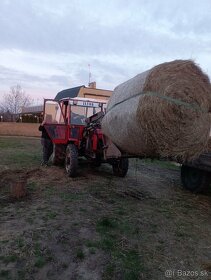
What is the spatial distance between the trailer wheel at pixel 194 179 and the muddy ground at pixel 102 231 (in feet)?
0.60

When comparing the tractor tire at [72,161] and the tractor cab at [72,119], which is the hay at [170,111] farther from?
the tractor cab at [72,119]

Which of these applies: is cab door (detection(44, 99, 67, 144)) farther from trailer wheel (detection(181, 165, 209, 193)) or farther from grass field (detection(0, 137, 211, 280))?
trailer wheel (detection(181, 165, 209, 193))

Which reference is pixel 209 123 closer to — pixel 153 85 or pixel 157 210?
pixel 153 85

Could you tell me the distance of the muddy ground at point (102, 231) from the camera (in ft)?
14.1

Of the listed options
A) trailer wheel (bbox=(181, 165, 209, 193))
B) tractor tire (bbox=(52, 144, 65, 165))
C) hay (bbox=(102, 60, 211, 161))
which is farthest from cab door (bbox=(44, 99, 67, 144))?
hay (bbox=(102, 60, 211, 161))

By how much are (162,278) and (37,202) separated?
132 inches

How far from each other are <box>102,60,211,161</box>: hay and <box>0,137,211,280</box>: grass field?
1.25 m

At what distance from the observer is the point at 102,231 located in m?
5.44

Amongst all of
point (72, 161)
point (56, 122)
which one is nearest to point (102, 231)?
point (72, 161)

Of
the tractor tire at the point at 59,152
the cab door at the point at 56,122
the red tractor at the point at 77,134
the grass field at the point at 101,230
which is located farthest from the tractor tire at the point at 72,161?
the tractor tire at the point at 59,152

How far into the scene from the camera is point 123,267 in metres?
4.30

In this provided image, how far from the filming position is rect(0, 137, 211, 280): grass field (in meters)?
4.30

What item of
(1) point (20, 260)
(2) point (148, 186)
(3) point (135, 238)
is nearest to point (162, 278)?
(3) point (135, 238)

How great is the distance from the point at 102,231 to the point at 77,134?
4918 mm
